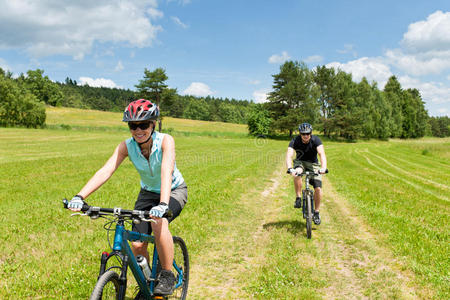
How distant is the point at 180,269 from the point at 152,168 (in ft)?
5.54

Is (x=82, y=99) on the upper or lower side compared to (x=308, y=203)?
upper

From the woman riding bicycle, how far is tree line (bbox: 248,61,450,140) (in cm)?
6221

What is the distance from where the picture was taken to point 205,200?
32.4 feet

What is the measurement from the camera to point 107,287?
259 centimetres

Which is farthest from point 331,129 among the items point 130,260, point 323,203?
point 130,260

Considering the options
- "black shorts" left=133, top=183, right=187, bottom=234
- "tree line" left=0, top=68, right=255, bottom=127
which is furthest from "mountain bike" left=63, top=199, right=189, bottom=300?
"tree line" left=0, top=68, right=255, bottom=127

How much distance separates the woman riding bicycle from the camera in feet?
9.96

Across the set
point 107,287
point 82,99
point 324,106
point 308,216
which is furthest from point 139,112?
point 82,99

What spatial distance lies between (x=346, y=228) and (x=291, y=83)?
62.1m

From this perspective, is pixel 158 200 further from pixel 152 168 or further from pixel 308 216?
pixel 308 216

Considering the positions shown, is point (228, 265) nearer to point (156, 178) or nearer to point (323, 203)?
point (156, 178)

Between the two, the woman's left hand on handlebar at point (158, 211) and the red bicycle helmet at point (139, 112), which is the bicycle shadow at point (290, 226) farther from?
the red bicycle helmet at point (139, 112)

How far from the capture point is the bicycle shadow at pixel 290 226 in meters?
7.03

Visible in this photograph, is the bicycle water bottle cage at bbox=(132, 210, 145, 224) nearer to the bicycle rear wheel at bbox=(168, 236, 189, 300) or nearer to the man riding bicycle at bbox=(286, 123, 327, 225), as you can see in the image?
the bicycle rear wheel at bbox=(168, 236, 189, 300)
